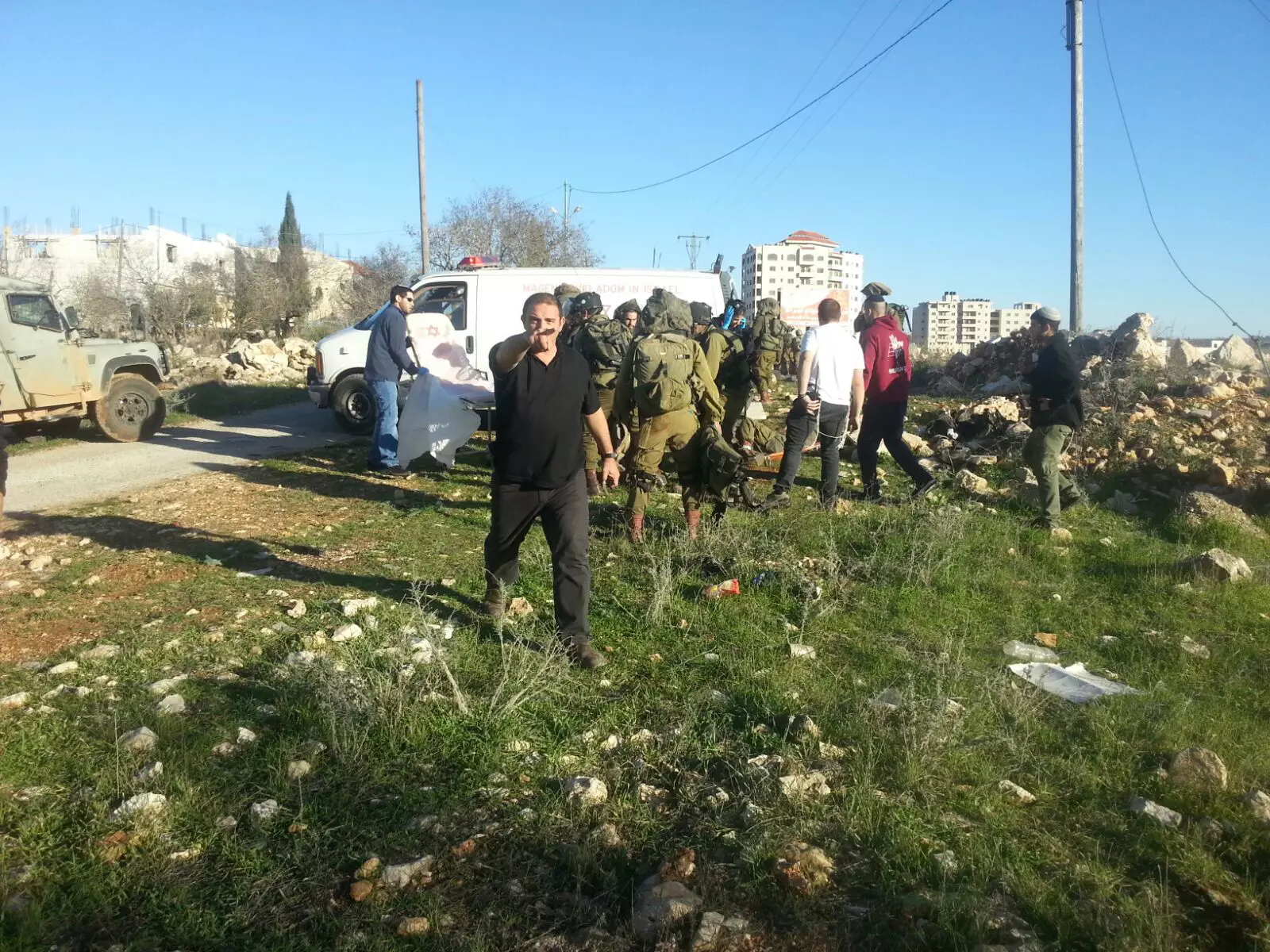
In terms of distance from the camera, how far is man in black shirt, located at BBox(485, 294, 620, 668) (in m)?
4.22

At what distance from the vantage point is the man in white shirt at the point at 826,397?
7004mm

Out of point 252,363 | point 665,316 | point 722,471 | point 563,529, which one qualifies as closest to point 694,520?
point 722,471

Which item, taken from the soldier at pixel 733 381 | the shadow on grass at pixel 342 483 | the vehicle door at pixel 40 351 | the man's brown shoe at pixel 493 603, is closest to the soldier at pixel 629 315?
the soldier at pixel 733 381

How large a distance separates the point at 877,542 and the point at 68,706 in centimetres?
451

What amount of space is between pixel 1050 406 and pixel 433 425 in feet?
16.6

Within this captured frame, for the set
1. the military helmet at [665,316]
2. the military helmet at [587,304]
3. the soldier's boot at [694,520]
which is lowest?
the soldier's boot at [694,520]

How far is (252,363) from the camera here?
21.4 m

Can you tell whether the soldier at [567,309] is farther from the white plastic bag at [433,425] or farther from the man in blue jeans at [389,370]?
the man in blue jeans at [389,370]

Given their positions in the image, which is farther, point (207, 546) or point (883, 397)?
point (883, 397)

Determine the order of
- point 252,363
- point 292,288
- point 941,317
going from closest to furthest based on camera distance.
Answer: point 252,363, point 292,288, point 941,317

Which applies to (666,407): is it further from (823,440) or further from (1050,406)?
(1050,406)

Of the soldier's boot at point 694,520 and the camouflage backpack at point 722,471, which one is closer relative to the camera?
the camouflage backpack at point 722,471

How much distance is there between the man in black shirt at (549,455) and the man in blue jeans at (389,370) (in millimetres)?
4361

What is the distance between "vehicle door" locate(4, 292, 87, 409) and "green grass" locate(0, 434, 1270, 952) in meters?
5.66
